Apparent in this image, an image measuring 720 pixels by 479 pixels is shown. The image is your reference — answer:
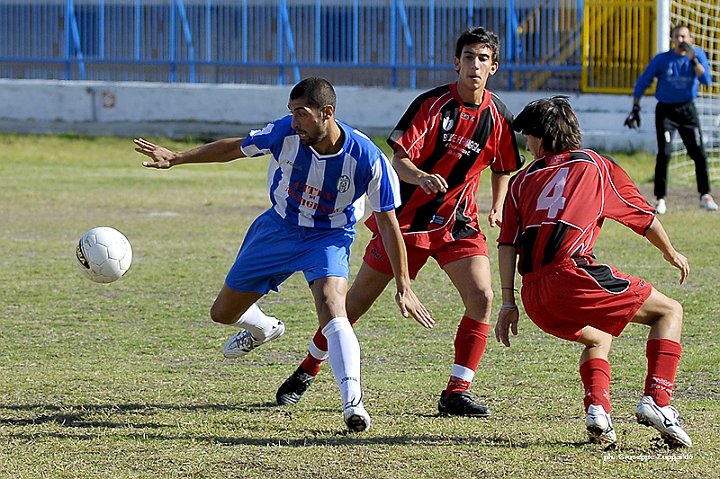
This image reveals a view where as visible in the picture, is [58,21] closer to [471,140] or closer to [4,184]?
[4,184]

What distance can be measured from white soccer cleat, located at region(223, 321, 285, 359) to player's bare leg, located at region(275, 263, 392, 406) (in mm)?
276

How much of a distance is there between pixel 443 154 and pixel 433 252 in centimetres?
52

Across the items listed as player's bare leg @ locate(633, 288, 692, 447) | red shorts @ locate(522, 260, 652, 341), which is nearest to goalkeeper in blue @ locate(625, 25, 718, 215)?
player's bare leg @ locate(633, 288, 692, 447)

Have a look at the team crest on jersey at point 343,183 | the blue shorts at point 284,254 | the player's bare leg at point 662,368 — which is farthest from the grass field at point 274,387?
the team crest on jersey at point 343,183

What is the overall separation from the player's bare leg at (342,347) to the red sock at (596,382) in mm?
982

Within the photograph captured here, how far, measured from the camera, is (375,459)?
4.90 meters

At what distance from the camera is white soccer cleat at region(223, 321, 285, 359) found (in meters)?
6.35

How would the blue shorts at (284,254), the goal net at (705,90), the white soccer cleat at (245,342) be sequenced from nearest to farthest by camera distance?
A: 1. the blue shorts at (284,254)
2. the white soccer cleat at (245,342)
3. the goal net at (705,90)

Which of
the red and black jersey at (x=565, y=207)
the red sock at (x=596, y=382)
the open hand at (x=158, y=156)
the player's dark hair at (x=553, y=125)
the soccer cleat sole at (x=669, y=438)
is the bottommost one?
the soccer cleat sole at (x=669, y=438)

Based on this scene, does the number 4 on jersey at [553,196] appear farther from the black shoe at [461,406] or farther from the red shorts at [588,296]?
the black shoe at [461,406]

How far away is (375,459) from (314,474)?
1.09 feet

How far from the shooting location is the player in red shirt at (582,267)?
16.2 ft

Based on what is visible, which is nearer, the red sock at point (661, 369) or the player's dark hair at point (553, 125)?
the red sock at point (661, 369)

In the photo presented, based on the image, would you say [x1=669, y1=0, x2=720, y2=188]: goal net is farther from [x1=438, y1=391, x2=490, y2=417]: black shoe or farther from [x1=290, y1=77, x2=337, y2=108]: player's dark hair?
[x1=290, y1=77, x2=337, y2=108]: player's dark hair
